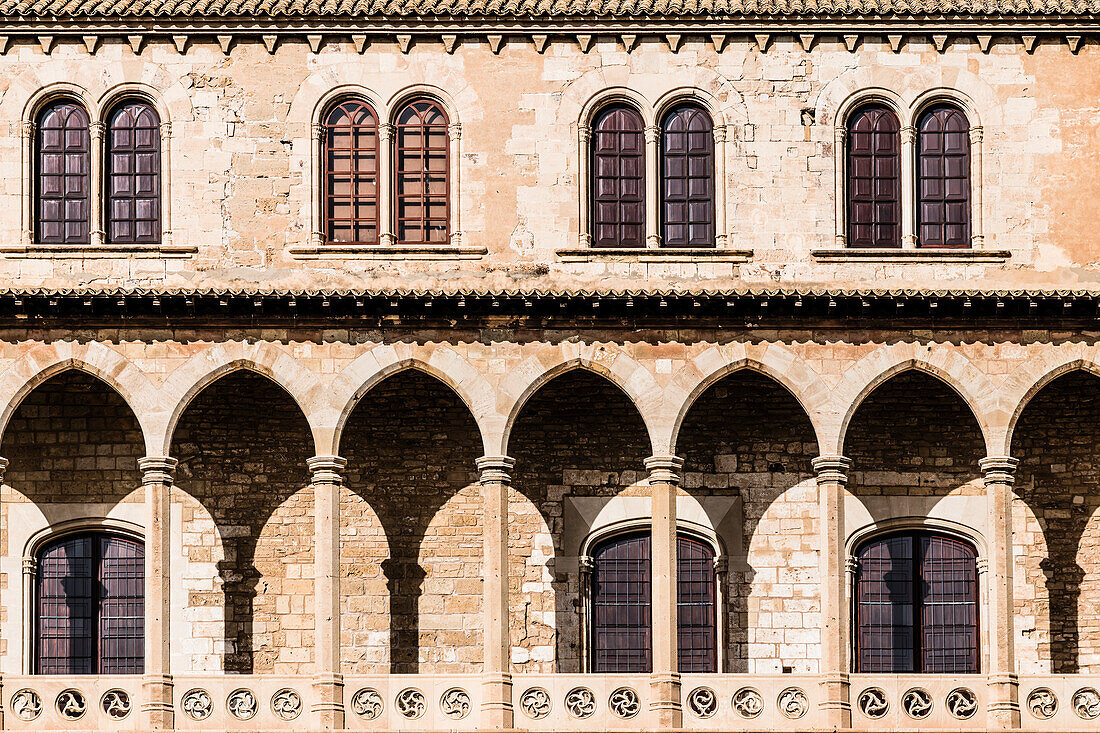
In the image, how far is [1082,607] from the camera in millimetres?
34375

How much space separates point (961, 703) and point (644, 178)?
7.91 metres

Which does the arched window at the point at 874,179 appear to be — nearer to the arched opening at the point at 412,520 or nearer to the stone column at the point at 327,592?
the arched opening at the point at 412,520

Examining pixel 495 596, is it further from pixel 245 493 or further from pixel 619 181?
pixel 619 181

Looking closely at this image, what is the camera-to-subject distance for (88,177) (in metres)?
33.9

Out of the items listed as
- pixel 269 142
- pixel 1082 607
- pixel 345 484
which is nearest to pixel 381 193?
pixel 269 142

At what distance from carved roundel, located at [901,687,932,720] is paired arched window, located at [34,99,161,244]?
11.3 meters

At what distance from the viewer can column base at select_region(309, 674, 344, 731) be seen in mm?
32031

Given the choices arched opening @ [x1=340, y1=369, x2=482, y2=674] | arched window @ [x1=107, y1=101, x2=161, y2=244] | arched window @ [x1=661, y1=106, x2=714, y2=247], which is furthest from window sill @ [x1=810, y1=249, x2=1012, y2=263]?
arched window @ [x1=107, y1=101, x2=161, y2=244]

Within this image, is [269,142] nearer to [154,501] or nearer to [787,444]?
[154,501]

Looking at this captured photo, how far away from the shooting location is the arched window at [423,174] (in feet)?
111

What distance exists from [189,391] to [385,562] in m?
3.68

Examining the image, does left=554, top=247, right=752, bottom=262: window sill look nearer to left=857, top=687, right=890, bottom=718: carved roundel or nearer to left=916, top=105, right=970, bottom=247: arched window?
left=916, top=105, right=970, bottom=247: arched window

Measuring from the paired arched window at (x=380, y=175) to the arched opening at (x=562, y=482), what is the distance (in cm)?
290

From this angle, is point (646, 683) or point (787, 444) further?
point (787, 444)
